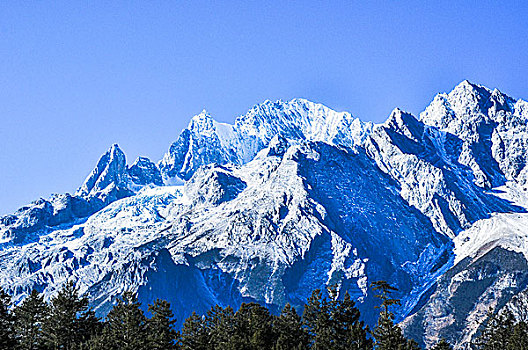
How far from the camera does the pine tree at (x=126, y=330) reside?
438ft

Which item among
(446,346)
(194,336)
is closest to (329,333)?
(194,336)

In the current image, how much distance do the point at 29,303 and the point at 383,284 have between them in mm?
65814

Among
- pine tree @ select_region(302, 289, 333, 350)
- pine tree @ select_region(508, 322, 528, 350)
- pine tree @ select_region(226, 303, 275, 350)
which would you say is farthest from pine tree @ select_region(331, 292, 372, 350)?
pine tree @ select_region(508, 322, 528, 350)

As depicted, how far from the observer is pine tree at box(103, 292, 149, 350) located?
13350 centimetres

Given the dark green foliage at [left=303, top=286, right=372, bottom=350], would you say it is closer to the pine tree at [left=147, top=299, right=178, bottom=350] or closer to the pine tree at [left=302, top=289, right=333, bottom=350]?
the pine tree at [left=302, top=289, right=333, bottom=350]

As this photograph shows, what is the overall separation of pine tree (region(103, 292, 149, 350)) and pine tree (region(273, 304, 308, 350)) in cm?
2470

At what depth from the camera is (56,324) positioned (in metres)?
139

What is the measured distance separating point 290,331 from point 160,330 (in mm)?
24406

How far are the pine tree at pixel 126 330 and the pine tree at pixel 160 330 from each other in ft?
→ 4.57

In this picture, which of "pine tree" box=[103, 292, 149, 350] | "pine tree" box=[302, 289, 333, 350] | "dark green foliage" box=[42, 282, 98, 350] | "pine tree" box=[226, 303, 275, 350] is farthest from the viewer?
"pine tree" box=[302, 289, 333, 350]

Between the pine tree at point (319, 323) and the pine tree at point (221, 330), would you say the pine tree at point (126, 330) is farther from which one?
the pine tree at point (319, 323)

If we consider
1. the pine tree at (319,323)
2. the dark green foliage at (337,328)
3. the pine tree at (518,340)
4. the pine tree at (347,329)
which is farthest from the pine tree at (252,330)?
the pine tree at (518,340)

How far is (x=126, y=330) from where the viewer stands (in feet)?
454

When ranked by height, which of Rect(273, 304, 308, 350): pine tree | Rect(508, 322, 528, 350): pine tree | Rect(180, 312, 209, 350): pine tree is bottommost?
Rect(508, 322, 528, 350): pine tree
